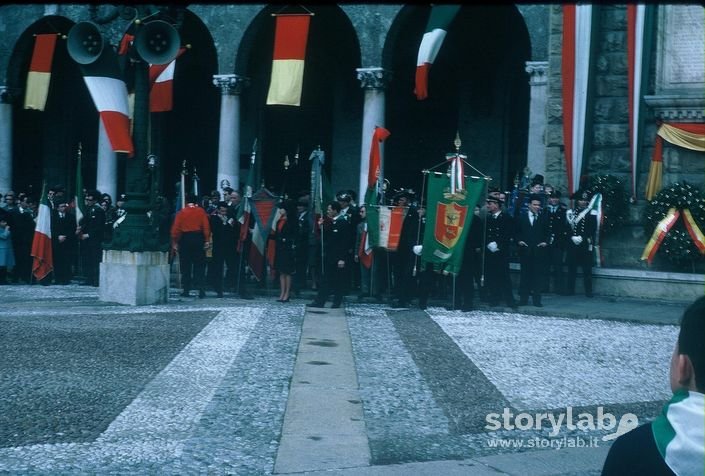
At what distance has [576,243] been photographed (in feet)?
53.7

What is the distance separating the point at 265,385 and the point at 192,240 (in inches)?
350

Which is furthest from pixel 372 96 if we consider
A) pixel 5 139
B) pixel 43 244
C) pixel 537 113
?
pixel 5 139

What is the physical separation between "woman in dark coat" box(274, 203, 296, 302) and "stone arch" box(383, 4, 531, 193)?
35.6 ft

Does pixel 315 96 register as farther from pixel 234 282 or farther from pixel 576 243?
pixel 576 243

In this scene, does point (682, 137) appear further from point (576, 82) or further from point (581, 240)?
point (581, 240)

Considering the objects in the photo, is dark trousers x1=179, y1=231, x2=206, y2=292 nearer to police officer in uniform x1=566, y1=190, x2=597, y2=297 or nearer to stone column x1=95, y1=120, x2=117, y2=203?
police officer in uniform x1=566, y1=190, x2=597, y2=297

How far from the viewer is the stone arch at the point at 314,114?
27.8m

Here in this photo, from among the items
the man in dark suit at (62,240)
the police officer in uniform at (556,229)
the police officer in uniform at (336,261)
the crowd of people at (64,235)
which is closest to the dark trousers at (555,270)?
the police officer in uniform at (556,229)

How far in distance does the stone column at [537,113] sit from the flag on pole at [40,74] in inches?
478

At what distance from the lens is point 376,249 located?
16.5 m

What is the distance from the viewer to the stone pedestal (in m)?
14.4

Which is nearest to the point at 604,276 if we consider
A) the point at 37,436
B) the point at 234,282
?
the point at 234,282

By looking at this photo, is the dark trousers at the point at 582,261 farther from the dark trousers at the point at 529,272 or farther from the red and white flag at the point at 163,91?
the red and white flag at the point at 163,91

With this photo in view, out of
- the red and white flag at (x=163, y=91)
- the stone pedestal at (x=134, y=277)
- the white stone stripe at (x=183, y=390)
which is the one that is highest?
the red and white flag at (x=163, y=91)
